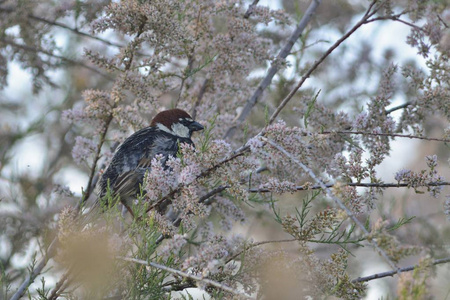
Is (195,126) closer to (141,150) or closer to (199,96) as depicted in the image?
(199,96)

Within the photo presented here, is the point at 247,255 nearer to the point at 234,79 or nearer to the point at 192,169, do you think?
the point at 192,169

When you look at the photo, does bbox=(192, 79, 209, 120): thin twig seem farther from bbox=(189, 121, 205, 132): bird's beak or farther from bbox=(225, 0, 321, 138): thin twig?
bbox=(225, 0, 321, 138): thin twig

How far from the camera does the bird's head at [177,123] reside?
4.12 meters

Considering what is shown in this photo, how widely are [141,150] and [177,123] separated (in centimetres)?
34

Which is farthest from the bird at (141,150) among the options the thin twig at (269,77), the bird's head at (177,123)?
the thin twig at (269,77)

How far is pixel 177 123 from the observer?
4285 mm

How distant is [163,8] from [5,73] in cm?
199

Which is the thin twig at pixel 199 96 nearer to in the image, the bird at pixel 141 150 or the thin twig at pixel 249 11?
the bird at pixel 141 150

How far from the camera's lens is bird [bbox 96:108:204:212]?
3.89 m

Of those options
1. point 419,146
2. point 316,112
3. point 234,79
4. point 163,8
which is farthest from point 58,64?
point 419,146

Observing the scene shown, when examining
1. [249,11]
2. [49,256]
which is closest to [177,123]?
[249,11]

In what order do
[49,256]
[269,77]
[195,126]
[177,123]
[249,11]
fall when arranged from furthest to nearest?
[177,123], [195,126], [269,77], [249,11], [49,256]

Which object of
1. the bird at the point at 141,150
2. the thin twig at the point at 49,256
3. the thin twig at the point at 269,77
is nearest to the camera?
the thin twig at the point at 49,256

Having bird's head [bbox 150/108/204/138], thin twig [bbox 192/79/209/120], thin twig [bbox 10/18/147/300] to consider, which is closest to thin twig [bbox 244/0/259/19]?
thin twig [bbox 192/79/209/120]
